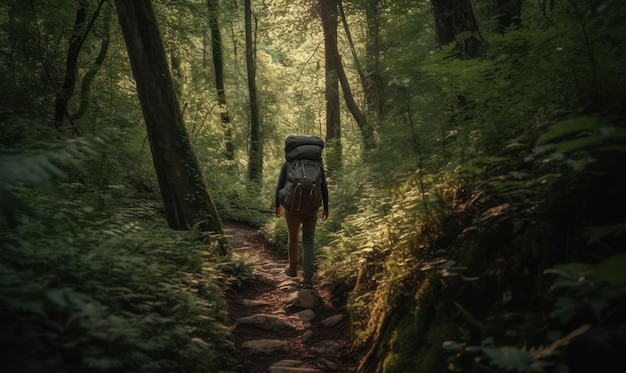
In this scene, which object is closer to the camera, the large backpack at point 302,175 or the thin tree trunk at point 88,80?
the large backpack at point 302,175

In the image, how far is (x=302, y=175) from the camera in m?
6.69

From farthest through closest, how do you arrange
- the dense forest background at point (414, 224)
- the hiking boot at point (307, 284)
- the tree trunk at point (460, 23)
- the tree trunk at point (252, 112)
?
the tree trunk at point (252, 112), the hiking boot at point (307, 284), the tree trunk at point (460, 23), the dense forest background at point (414, 224)

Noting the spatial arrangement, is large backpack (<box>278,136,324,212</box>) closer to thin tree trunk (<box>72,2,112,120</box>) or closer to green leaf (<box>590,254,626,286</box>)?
thin tree trunk (<box>72,2,112,120</box>)

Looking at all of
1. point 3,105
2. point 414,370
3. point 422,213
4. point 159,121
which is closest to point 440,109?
point 422,213

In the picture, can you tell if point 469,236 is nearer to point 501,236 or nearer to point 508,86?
point 501,236

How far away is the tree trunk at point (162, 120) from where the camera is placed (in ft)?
20.8

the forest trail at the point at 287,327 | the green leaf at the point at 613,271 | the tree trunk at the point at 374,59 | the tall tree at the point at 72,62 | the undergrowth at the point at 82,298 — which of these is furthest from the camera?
the tree trunk at the point at 374,59

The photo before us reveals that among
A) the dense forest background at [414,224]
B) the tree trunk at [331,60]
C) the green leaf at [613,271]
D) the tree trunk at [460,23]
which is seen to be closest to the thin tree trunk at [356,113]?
the tree trunk at [331,60]

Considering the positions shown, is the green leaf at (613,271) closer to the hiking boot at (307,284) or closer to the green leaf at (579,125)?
the green leaf at (579,125)

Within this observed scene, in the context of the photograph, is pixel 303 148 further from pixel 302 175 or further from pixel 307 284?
pixel 307 284

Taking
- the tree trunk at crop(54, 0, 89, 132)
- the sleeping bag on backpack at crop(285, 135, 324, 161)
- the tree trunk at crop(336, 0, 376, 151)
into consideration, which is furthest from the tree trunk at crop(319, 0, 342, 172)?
the tree trunk at crop(54, 0, 89, 132)

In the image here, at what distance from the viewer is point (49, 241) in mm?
3178

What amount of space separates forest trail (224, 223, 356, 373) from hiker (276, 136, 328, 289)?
0.57m

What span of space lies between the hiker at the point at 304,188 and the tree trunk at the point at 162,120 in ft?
4.60
